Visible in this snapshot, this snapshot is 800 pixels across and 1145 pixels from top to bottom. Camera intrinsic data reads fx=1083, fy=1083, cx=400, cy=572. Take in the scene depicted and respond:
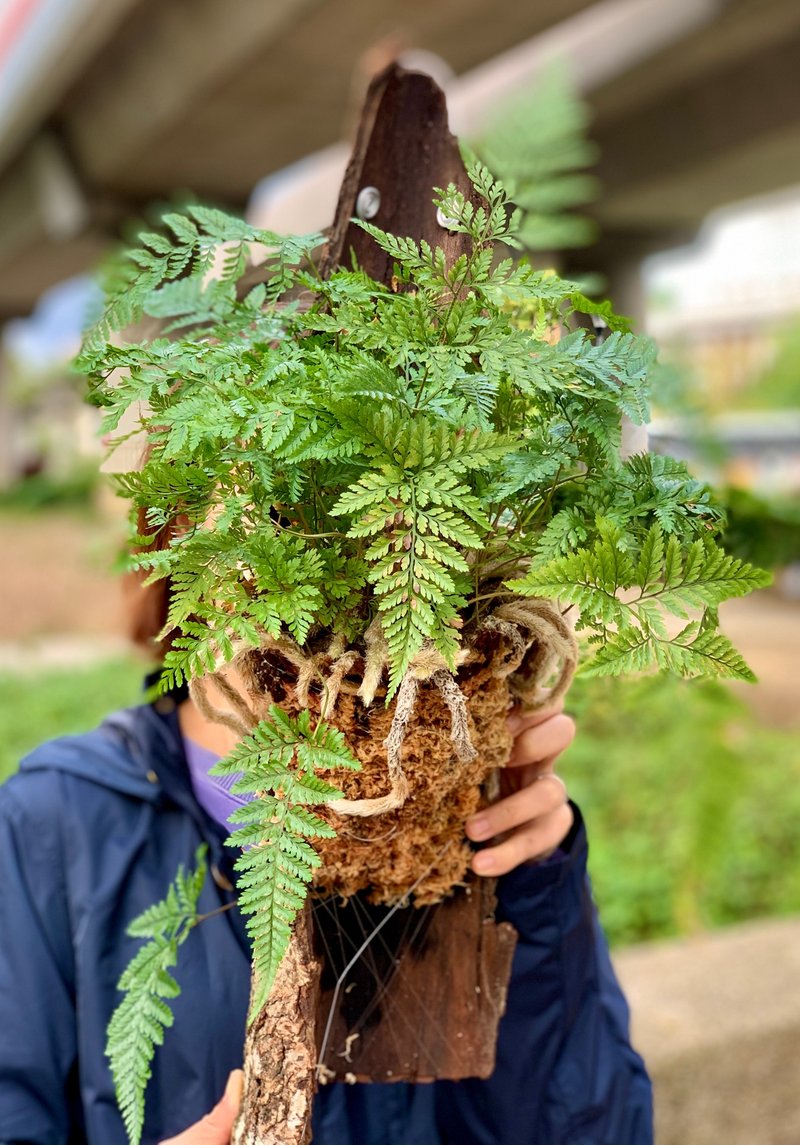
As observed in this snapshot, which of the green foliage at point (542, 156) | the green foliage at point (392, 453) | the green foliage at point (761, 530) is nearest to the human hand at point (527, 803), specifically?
the green foliage at point (392, 453)

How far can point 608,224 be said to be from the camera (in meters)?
10.6

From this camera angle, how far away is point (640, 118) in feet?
27.6

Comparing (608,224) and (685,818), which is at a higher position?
(608,224)

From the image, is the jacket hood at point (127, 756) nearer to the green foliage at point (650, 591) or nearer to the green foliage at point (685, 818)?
the green foliage at point (650, 591)

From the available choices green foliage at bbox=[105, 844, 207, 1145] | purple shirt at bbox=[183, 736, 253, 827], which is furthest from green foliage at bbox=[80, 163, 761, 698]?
purple shirt at bbox=[183, 736, 253, 827]

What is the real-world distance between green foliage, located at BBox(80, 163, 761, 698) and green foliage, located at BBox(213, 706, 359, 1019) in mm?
76

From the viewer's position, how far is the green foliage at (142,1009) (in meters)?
0.94

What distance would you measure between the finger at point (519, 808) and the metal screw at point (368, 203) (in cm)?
58

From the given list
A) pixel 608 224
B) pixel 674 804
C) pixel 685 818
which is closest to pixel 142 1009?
pixel 685 818

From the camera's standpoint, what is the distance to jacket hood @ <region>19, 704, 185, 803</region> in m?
1.37

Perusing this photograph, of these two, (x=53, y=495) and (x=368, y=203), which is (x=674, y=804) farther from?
(x=53, y=495)

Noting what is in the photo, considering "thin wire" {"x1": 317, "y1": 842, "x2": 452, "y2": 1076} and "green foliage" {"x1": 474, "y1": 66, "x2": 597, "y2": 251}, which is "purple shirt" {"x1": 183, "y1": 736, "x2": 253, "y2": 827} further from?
"green foliage" {"x1": 474, "y1": 66, "x2": 597, "y2": 251}

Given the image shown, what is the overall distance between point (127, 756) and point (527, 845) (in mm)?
560

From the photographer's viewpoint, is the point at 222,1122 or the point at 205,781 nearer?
the point at 222,1122
